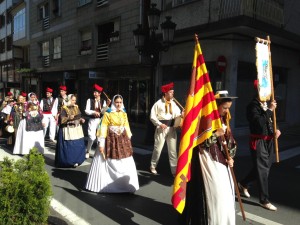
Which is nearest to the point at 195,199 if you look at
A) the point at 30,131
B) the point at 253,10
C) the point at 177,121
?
the point at 177,121

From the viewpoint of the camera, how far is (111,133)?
17.6 feet

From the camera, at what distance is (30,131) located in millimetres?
8492

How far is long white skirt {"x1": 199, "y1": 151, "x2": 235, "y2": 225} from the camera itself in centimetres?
332

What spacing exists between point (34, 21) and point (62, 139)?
21.7m

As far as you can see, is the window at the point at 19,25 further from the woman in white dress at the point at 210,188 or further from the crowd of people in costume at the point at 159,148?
the woman in white dress at the point at 210,188

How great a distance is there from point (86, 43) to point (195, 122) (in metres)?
17.3

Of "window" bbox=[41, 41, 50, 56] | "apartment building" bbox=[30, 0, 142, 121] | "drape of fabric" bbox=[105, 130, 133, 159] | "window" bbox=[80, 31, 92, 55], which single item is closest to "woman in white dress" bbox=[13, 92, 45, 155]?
"drape of fabric" bbox=[105, 130, 133, 159]

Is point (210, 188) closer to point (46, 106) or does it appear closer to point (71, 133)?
point (71, 133)

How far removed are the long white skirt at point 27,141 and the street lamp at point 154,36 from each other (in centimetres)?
409

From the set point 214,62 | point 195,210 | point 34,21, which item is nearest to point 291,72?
point 214,62

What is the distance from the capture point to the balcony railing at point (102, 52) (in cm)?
1761

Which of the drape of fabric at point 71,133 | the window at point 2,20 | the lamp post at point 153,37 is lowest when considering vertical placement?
the drape of fabric at point 71,133

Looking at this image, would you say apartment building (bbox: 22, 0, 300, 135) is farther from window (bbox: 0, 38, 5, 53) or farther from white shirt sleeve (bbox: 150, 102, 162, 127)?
window (bbox: 0, 38, 5, 53)

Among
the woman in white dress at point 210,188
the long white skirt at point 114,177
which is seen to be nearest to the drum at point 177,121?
the long white skirt at point 114,177
